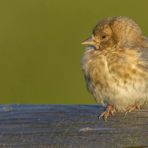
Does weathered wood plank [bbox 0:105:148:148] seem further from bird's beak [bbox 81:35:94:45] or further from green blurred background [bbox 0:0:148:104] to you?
green blurred background [bbox 0:0:148:104]

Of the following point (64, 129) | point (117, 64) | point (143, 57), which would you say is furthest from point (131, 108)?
point (64, 129)

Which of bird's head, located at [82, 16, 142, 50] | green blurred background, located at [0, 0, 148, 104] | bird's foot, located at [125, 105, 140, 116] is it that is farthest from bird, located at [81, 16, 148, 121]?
green blurred background, located at [0, 0, 148, 104]

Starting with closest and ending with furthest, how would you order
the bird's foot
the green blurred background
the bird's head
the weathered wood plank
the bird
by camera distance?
the weathered wood plank → the bird's foot → the bird → the bird's head → the green blurred background

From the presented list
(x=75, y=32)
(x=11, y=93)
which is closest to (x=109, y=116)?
(x=11, y=93)

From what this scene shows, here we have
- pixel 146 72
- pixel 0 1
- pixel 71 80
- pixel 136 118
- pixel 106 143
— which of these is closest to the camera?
pixel 106 143

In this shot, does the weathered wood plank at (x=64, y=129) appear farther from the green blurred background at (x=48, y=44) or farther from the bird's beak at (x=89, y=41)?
the green blurred background at (x=48, y=44)

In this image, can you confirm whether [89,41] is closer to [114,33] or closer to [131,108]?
[114,33]

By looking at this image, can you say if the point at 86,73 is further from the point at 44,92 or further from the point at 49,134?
the point at 44,92
